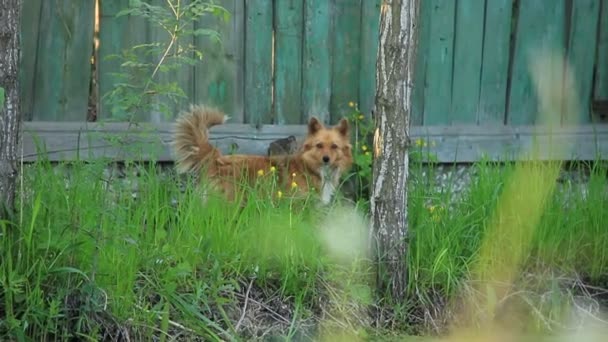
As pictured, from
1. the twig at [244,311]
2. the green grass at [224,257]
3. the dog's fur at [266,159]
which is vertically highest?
the dog's fur at [266,159]

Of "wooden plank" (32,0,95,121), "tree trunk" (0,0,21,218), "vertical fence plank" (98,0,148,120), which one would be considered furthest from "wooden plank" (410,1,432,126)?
"tree trunk" (0,0,21,218)

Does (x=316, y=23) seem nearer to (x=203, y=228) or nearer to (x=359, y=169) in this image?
(x=359, y=169)

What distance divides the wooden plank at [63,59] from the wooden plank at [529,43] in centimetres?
302

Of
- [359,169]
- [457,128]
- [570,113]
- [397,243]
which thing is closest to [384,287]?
[397,243]

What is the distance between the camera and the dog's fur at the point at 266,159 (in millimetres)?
6133

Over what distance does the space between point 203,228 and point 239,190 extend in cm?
88

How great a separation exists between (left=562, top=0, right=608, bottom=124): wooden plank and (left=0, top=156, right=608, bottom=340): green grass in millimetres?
1044

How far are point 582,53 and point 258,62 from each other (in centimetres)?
237

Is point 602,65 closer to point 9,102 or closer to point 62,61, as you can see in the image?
point 62,61

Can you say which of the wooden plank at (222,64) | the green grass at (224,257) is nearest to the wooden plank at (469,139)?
the wooden plank at (222,64)

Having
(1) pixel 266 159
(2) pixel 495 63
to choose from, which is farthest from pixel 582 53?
(1) pixel 266 159

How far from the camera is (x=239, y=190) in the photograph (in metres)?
6.01

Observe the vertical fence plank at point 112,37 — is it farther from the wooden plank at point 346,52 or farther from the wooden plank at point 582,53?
the wooden plank at point 582,53

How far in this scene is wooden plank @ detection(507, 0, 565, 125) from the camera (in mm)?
7031
